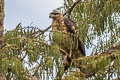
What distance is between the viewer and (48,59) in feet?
10.3

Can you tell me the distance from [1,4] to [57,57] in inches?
35.4

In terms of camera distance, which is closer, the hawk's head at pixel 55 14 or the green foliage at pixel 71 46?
the green foliage at pixel 71 46

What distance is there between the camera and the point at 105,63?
368 cm

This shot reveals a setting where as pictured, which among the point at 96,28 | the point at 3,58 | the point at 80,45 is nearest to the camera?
the point at 3,58

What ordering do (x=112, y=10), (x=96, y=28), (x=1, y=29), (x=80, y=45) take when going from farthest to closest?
(x=80, y=45) → (x=96, y=28) → (x=112, y=10) → (x=1, y=29)

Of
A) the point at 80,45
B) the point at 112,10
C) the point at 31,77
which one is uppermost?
the point at 112,10

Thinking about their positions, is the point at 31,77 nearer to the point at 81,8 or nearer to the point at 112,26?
the point at 112,26

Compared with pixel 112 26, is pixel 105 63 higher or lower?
lower

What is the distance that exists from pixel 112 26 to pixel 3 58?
1.89 m

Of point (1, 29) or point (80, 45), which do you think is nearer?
point (1, 29)

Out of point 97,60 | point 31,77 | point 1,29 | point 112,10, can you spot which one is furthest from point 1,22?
point 112,10

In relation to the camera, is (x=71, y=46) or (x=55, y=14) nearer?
(x=71, y=46)

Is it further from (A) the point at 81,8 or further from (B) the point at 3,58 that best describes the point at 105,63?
(A) the point at 81,8

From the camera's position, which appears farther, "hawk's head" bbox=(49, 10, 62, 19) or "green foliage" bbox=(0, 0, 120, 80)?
"hawk's head" bbox=(49, 10, 62, 19)
